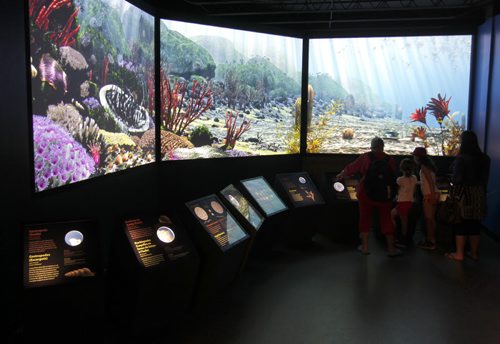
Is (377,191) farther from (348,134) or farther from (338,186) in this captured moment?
(348,134)

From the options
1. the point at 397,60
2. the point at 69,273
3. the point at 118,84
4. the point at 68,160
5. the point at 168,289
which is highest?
the point at 397,60

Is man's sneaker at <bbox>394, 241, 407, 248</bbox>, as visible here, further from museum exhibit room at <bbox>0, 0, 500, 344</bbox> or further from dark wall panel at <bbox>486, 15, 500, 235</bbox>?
dark wall panel at <bbox>486, 15, 500, 235</bbox>

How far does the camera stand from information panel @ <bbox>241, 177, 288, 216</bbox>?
5.89m

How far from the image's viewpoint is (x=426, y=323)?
4.32 metres

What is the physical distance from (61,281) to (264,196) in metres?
3.23

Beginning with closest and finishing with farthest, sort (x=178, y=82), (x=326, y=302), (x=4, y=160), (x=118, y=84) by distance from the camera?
(x=4, y=160) → (x=326, y=302) → (x=118, y=84) → (x=178, y=82)

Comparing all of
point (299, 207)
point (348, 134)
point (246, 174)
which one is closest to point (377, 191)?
point (299, 207)

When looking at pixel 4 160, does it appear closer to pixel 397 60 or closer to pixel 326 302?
pixel 326 302

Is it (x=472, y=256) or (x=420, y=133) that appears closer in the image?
(x=472, y=256)

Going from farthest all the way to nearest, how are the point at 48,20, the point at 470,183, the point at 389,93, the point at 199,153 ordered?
the point at 389,93, the point at 199,153, the point at 470,183, the point at 48,20

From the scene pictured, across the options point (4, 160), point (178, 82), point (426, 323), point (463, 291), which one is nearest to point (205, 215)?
point (4, 160)

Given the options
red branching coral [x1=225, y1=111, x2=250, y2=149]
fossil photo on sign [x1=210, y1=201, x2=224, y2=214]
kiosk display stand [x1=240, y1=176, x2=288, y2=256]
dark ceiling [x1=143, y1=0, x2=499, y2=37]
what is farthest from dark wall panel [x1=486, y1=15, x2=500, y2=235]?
fossil photo on sign [x1=210, y1=201, x2=224, y2=214]

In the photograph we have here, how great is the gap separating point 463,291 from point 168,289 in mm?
3203

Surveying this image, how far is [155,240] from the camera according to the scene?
3840 millimetres
